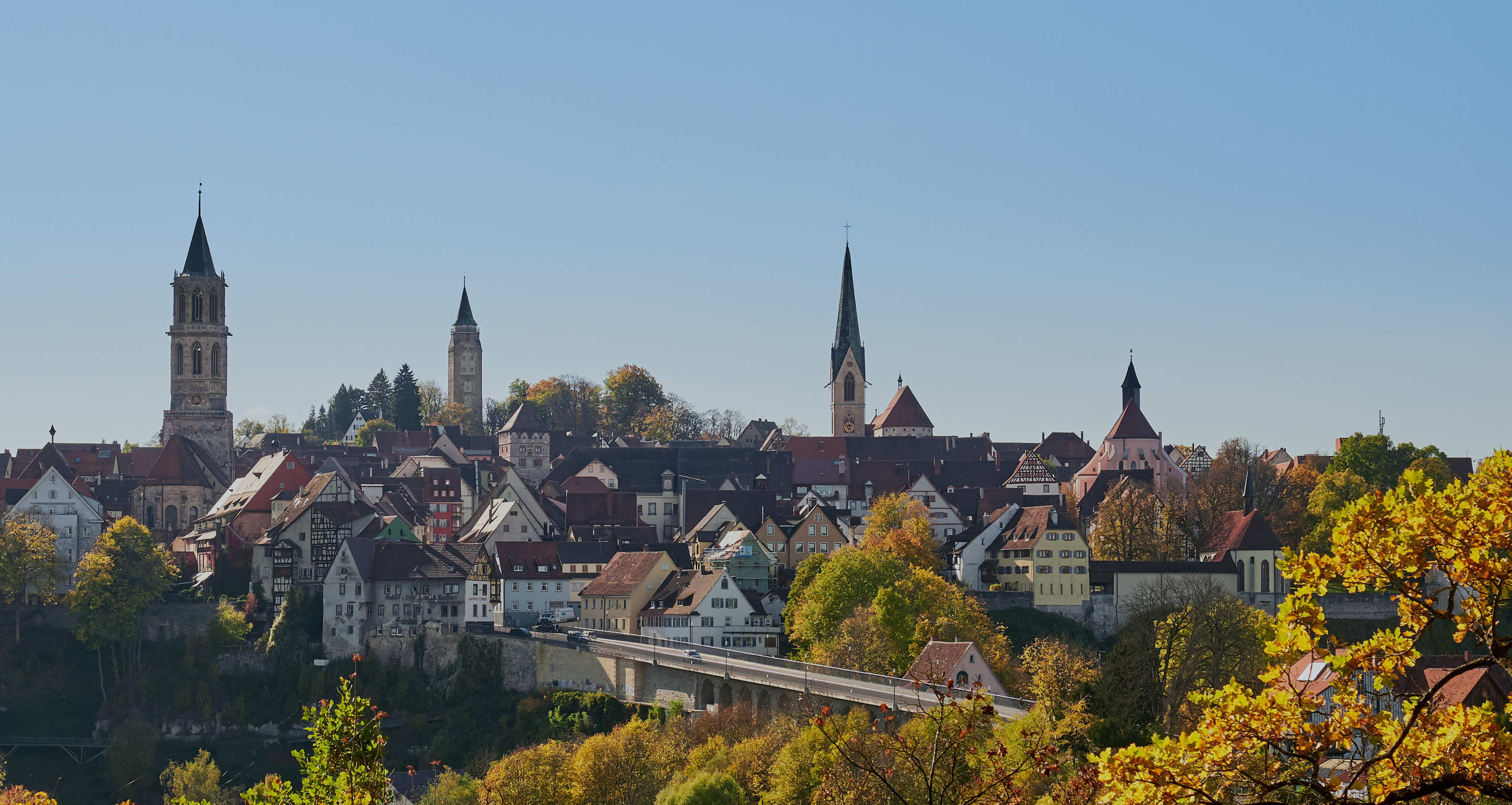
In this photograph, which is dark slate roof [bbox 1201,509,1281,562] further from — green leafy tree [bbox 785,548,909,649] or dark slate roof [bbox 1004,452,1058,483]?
dark slate roof [bbox 1004,452,1058,483]

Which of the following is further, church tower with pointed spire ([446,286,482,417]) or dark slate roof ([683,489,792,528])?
church tower with pointed spire ([446,286,482,417])

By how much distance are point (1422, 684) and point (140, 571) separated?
6024 cm

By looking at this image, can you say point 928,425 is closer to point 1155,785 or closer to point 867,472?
point 867,472

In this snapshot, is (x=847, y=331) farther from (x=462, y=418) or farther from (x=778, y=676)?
(x=778, y=676)

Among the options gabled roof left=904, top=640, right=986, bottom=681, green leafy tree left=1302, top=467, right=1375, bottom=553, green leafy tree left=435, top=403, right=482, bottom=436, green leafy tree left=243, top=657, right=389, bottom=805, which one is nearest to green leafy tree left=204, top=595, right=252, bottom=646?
gabled roof left=904, top=640, right=986, bottom=681

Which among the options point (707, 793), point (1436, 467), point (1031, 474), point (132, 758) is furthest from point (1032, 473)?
point (707, 793)

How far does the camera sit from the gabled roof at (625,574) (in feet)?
291

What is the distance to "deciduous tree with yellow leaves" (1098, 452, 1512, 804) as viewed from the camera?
11.1 meters

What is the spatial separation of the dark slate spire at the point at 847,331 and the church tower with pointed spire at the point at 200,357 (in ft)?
189

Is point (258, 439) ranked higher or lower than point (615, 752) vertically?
higher

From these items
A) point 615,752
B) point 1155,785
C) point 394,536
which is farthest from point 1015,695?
point 1155,785

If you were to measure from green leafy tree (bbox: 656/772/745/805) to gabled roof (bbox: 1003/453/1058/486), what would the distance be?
6566cm

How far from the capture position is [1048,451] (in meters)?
143

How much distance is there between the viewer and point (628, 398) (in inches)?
7367
